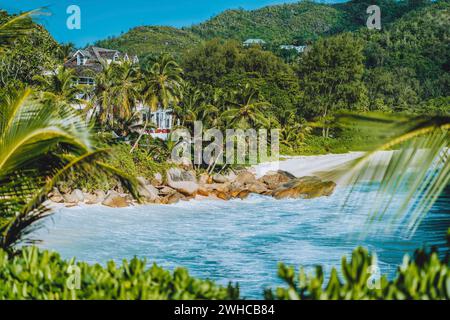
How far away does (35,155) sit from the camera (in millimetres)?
5148

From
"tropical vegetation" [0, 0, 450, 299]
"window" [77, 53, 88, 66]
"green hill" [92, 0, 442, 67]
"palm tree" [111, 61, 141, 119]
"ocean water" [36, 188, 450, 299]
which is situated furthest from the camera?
"green hill" [92, 0, 442, 67]

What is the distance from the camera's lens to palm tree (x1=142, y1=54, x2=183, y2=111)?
30.6 m

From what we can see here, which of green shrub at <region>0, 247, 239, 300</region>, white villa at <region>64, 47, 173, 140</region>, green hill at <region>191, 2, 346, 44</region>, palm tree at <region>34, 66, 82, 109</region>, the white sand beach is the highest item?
green hill at <region>191, 2, 346, 44</region>

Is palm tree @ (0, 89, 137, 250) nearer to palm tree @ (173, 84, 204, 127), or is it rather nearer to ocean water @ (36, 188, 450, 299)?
ocean water @ (36, 188, 450, 299)

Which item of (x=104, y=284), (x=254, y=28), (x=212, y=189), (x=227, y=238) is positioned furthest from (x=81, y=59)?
(x=254, y=28)

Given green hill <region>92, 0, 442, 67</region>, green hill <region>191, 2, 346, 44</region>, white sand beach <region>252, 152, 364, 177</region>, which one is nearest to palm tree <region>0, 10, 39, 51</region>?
white sand beach <region>252, 152, 364, 177</region>

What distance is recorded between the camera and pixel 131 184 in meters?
4.74

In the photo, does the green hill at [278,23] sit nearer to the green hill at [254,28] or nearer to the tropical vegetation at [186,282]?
→ the green hill at [254,28]

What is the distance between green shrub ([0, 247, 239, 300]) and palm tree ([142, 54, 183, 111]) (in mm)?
25996

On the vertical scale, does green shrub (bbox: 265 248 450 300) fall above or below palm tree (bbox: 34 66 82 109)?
below

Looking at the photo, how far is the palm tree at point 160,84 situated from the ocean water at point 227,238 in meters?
8.27

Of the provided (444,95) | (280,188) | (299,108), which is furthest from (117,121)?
(444,95)

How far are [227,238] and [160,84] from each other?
1450 centimetres
